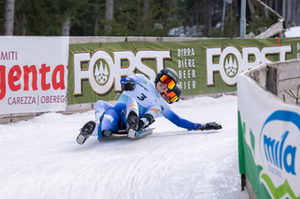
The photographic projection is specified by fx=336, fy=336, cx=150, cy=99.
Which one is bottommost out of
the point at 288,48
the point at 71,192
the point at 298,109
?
the point at 71,192

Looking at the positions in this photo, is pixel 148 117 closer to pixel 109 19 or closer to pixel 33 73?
pixel 33 73

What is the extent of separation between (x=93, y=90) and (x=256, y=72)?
501cm

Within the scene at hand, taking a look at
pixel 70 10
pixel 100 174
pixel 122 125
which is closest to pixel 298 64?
pixel 122 125

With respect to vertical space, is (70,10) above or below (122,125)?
above

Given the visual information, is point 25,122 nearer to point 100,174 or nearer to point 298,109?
point 100,174

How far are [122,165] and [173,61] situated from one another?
5829 mm

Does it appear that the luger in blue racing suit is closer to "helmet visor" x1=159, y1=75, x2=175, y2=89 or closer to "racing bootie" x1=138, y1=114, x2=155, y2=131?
"racing bootie" x1=138, y1=114, x2=155, y2=131

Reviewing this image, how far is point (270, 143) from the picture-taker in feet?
6.55

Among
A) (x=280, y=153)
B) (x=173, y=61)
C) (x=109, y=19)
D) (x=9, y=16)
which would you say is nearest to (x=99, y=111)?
(x=280, y=153)

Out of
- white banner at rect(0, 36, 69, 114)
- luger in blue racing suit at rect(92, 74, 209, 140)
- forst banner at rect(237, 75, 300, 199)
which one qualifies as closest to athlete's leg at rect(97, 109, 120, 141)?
luger in blue racing suit at rect(92, 74, 209, 140)

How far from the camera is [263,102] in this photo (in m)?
2.14

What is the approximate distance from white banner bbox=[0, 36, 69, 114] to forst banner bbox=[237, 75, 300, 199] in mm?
5577

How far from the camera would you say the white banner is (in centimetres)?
704

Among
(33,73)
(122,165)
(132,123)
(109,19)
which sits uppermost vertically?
(109,19)
